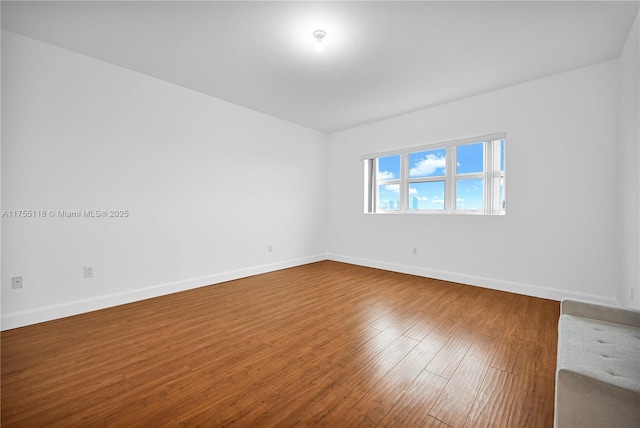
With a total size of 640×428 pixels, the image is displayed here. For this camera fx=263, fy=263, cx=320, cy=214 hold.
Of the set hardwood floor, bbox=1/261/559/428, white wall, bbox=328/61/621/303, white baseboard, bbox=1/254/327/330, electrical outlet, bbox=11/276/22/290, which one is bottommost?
hardwood floor, bbox=1/261/559/428

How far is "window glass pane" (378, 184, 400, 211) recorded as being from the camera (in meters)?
5.04

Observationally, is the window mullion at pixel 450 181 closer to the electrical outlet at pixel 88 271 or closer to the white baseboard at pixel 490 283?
the white baseboard at pixel 490 283

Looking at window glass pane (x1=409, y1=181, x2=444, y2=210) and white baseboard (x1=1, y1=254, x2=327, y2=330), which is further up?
window glass pane (x1=409, y1=181, x2=444, y2=210)

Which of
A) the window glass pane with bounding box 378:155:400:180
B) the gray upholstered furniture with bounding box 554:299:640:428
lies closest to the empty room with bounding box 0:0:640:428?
the gray upholstered furniture with bounding box 554:299:640:428

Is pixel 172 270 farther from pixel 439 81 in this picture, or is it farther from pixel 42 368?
pixel 439 81

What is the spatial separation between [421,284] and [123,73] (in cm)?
485

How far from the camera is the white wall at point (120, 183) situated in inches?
102

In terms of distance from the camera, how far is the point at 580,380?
3.40 feet

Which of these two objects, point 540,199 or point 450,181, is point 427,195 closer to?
point 450,181

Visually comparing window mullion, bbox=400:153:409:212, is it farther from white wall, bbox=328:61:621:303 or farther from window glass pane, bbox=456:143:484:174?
window glass pane, bbox=456:143:484:174

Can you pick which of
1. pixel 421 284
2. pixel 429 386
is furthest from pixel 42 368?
pixel 421 284

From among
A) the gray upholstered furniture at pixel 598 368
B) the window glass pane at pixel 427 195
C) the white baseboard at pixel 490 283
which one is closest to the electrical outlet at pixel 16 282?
the gray upholstered furniture at pixel 598 368

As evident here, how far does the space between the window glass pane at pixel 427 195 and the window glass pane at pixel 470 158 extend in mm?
398

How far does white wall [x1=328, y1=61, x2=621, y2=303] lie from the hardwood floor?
533 millimetres
